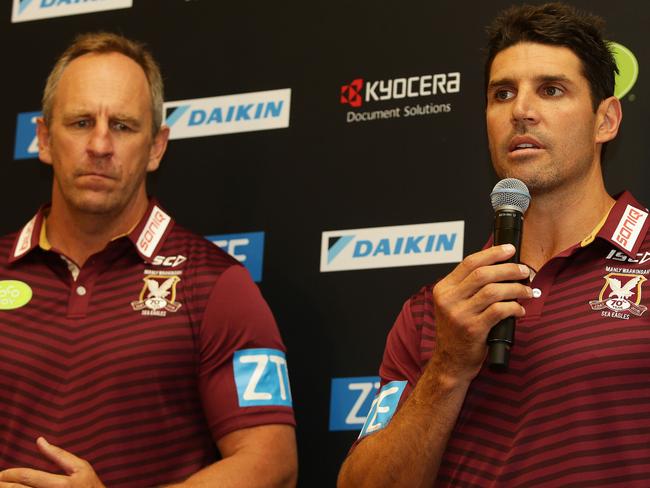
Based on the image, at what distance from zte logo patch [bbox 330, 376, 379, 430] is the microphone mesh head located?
114 centimetres

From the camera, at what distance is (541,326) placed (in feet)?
8.92

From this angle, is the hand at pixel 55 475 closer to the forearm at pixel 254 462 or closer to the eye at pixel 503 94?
the forearm at pixel 254 462

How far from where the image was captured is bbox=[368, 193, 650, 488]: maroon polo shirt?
8.39ft

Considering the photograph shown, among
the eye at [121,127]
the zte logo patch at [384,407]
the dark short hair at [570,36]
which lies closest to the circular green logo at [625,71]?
the dark short hair at [570,36]

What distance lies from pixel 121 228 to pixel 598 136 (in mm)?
1285

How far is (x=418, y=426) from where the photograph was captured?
267cm

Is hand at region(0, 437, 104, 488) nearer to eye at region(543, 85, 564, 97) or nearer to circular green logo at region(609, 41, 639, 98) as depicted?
eye at region(543, 85, 564, 97)

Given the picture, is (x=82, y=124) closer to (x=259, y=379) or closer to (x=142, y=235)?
(x=142, y=235)

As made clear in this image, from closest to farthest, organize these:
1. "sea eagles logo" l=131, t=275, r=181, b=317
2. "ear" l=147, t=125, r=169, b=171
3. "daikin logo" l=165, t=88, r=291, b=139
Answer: "sea eagles logo" l=131, t=275, r=181, b=317
"ear" l=147, t=125, r=169, b=171
"daikin logo" l=165, t=88, r=291, b=139

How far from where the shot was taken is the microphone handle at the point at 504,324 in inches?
90.6

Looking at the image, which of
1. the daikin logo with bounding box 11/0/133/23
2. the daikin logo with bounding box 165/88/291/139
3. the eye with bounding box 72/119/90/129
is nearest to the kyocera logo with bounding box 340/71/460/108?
the daikin logo with bounding box 165/88/291/139

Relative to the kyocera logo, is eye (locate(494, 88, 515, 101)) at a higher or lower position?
lower

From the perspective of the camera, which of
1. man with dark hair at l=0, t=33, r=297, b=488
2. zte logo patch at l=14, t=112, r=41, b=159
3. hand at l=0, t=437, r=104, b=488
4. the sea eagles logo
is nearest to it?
hand at l=0, t=437, r=104, b=488

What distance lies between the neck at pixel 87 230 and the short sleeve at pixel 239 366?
1.21ft
